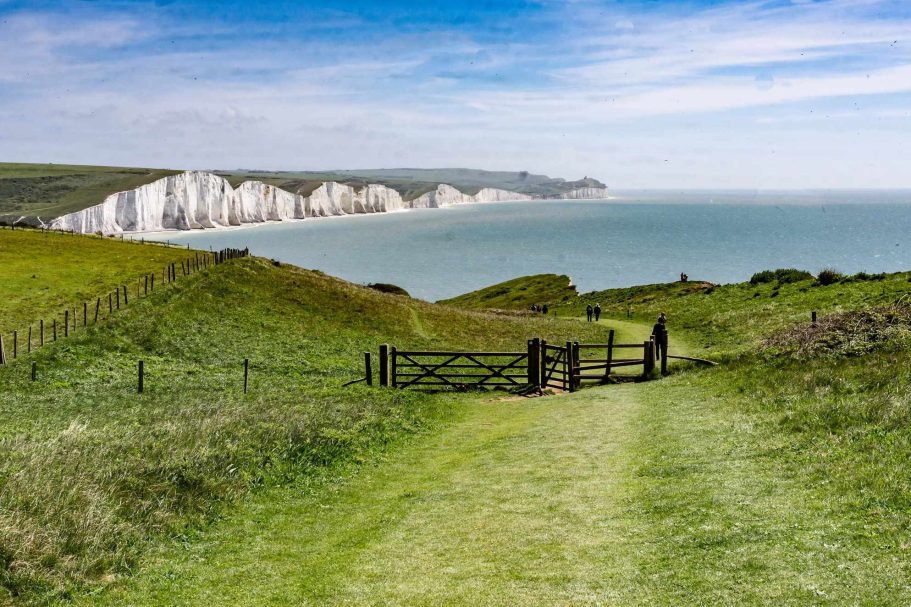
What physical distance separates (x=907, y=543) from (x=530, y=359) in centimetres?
2302

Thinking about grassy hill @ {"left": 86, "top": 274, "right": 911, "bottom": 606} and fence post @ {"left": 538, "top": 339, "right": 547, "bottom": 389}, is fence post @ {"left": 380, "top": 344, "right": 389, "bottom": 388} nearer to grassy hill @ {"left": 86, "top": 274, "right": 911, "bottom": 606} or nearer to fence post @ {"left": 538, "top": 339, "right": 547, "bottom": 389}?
fence post @ {"left": 538, "top": 339, "right": 547, "bottom": 389}

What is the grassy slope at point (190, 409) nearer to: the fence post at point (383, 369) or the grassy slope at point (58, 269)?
the fence post at point (383, 369)

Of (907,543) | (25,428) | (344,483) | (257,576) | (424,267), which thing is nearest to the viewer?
(907,543)

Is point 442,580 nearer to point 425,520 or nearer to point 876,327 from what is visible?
point 425,520

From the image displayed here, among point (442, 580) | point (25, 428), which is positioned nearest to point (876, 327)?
point (442, 580)

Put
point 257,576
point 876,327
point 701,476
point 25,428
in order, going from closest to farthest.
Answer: point 257,576, point 701,476, point 25,428, point 876,327

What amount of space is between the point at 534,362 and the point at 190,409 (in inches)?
589

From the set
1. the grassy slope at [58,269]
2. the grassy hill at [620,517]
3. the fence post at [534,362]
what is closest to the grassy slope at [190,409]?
the grassy hill at [620,517]

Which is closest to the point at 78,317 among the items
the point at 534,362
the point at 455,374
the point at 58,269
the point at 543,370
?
the point at 58,269

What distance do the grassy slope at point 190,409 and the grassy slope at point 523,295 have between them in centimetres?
3455

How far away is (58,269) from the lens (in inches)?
2303

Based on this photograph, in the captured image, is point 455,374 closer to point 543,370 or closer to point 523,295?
point 543,370

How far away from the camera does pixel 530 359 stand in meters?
33.0

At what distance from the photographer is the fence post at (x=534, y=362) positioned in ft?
107
